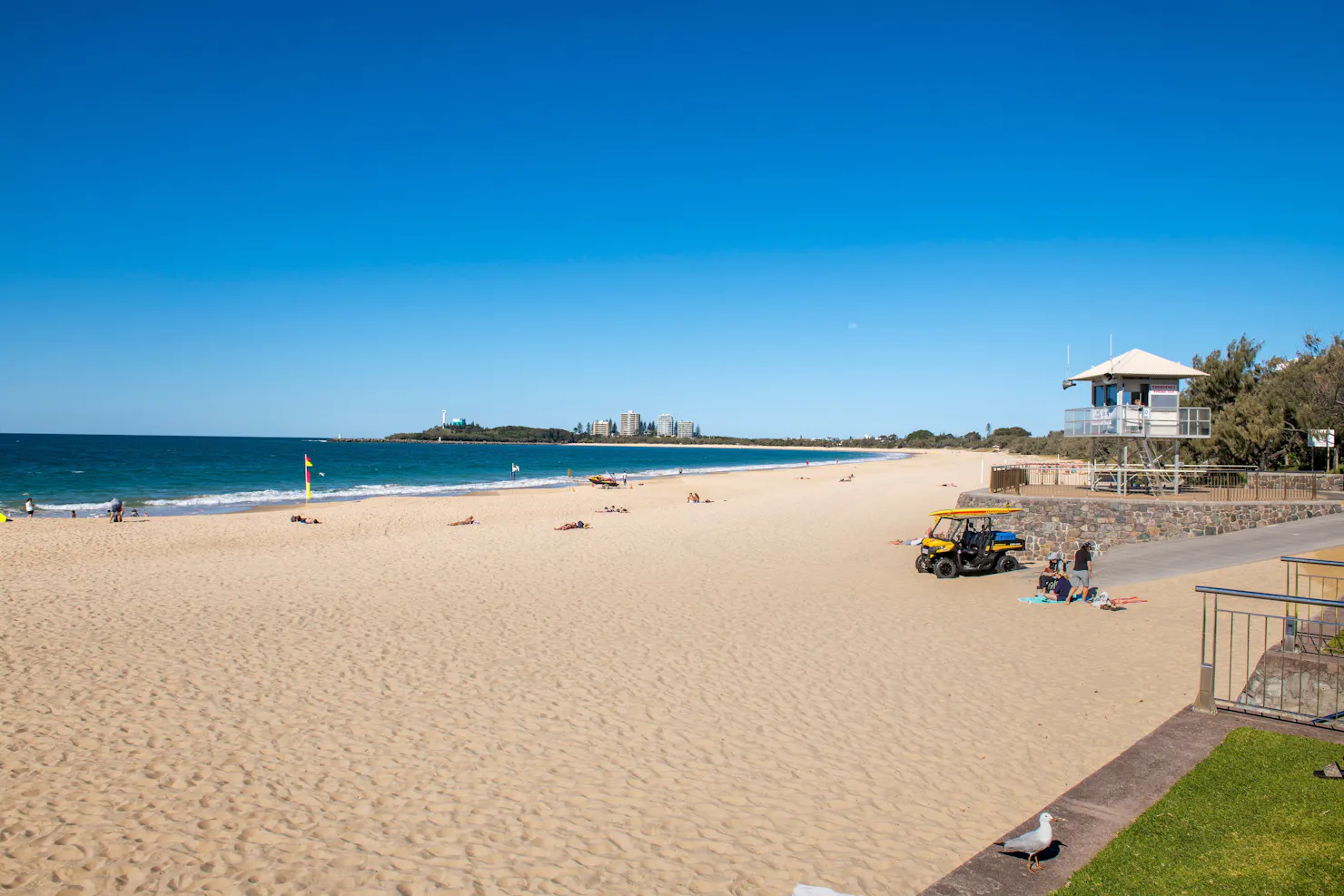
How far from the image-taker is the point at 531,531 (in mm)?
23250

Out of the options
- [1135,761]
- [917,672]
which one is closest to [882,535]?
[917,672]

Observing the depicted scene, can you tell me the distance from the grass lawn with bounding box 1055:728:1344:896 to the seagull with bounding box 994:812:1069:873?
0.79 feet

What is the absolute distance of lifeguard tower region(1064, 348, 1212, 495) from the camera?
20969 millimetres

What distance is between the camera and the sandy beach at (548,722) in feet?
17.0

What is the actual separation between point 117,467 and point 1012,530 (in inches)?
2775

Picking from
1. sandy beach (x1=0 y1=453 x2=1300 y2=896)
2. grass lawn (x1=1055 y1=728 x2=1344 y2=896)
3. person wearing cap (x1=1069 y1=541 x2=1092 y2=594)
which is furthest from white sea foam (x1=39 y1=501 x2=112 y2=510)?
grass lawn (x1=1055 y1=728 x2=1344 y2=896)

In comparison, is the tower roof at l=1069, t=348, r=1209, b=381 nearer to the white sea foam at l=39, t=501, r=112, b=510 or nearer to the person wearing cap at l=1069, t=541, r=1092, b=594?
the person wearing cap at l=1069, t=541, r=1092, b=594

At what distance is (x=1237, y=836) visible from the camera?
4.42m

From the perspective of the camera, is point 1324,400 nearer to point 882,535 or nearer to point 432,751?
point 882,535

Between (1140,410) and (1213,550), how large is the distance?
610cm

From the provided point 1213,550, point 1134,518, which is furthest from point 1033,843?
point 1134,518

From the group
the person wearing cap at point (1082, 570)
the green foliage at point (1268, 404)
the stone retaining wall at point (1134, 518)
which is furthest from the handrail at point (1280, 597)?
the green foliage at point (1268, 404)

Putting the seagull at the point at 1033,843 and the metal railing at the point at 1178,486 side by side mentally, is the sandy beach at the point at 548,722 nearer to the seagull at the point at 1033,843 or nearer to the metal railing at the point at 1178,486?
the seagull at the point at 1033,843

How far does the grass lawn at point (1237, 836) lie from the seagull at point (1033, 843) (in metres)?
0.24
